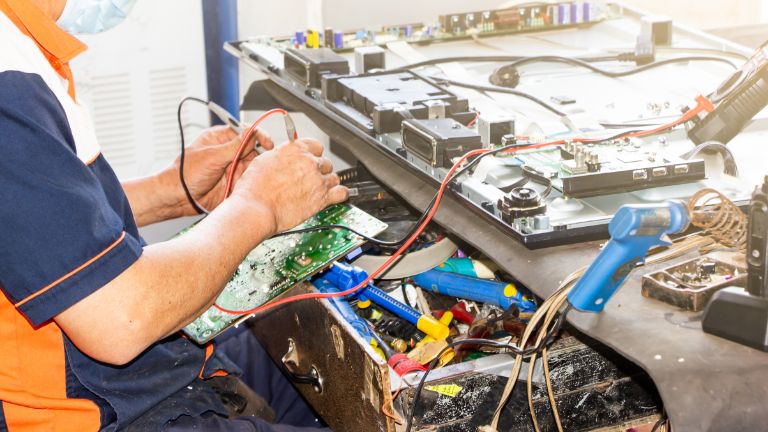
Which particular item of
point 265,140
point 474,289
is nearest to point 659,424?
point 474,289

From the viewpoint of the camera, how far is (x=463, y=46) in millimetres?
2404

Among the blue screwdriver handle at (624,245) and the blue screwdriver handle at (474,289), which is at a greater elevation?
the blue screwdriver handle at (624,245)

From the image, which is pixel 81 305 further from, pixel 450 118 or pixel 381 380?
pixel 450 118

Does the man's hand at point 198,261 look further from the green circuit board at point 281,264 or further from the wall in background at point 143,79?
the wall in background at point 143,79

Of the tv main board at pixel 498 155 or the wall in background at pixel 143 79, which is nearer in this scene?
the tv main board at pixel 498 155

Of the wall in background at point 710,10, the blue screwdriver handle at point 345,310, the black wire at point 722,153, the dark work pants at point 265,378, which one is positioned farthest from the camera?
the wall in background at point 710,10

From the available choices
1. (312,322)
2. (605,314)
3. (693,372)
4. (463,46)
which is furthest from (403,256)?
(463,46)

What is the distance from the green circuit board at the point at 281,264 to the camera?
1.47 meters

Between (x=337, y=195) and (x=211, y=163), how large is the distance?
0.35m

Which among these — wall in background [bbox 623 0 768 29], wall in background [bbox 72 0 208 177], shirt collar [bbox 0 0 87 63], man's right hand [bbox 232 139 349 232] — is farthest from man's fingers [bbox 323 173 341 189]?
wall in background [bbox 623 0 768 29]

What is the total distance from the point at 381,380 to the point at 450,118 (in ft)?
1.97

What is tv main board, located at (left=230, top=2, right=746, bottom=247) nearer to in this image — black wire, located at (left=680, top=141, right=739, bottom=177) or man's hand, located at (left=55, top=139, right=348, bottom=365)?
black wire, located at (left=680, top=141, right=739, bottom=177)

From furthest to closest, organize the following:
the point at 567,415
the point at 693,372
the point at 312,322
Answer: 1. the point at 312,322
2. the point at 567,415
3. the point at 693,372

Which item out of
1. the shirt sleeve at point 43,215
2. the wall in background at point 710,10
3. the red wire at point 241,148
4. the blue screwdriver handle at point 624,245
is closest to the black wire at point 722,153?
the blue screwdriver handle at point 624,245
